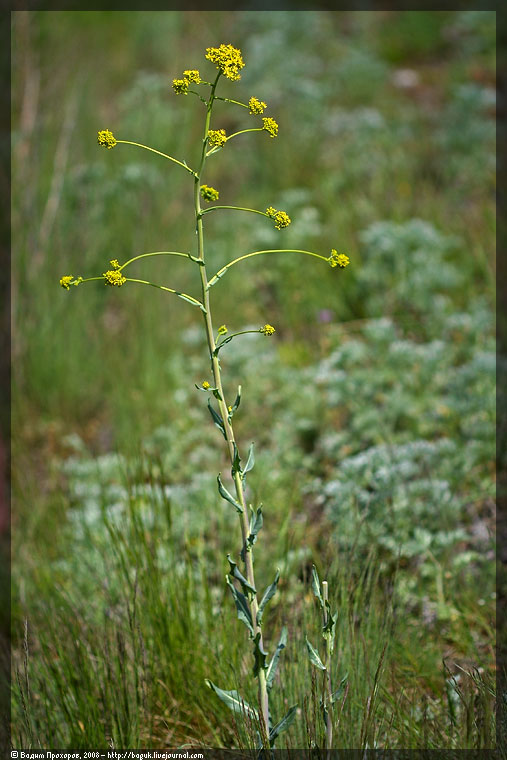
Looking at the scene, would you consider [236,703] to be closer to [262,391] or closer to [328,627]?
[328,627]

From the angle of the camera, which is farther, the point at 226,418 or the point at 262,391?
the point at 262,391

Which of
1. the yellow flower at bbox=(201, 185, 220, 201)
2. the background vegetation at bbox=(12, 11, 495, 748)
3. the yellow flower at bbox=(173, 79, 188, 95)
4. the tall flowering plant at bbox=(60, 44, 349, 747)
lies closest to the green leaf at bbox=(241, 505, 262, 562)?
the tall flowering plant at bbox=(60, 44, 349, 747)

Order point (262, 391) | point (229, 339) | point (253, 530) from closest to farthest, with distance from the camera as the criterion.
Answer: point (229, 339), point (253, 530), point (262, 391)

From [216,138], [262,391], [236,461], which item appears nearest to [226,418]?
[236,461]

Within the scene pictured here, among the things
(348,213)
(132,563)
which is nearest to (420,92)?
(348,213)

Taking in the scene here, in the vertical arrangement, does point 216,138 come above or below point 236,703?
above

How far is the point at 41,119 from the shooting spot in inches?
179

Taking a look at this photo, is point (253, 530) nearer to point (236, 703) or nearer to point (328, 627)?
point (328, 627)

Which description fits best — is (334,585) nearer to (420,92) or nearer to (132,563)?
(132,563)

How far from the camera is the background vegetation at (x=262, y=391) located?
1.85m

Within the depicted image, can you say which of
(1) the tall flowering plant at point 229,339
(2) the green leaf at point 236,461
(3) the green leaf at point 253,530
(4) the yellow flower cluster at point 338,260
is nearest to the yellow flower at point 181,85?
(1) the tall flowering plant at point 229,339

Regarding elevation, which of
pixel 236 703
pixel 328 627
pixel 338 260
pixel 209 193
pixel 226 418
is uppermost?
pixel 209 193

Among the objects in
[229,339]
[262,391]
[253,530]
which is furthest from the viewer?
[262,391]

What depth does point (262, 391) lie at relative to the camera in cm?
364
